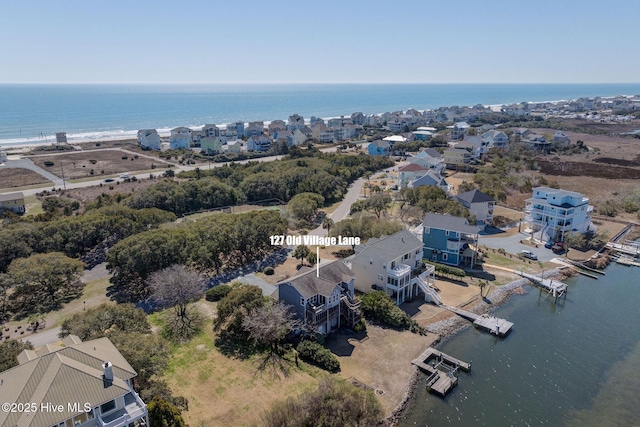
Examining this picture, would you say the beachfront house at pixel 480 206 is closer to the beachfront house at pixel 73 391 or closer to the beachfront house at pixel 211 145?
the beachfront house at pixel 73 391

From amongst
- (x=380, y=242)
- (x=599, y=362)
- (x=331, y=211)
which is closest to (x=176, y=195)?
(x=331, y=211)

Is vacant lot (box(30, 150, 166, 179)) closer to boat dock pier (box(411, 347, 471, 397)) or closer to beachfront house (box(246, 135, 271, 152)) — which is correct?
beachfront house (box(246, 135, 271, 152))

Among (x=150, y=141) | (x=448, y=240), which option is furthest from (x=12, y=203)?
(x=448, y=240)

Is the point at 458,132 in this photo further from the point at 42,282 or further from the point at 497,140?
the point at 42,282

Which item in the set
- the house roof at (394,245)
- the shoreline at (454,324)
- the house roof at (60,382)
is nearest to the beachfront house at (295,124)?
the house roof at (394,245)

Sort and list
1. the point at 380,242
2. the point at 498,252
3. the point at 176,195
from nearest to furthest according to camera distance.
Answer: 1. the point at 380,242
2. the point at 498,252
3. the point at 176,195

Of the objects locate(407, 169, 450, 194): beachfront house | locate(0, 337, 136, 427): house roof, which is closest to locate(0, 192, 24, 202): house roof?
locate(0, 337, 136, 427): house roof

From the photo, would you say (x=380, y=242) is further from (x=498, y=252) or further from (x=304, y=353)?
(x=498, y=252)
